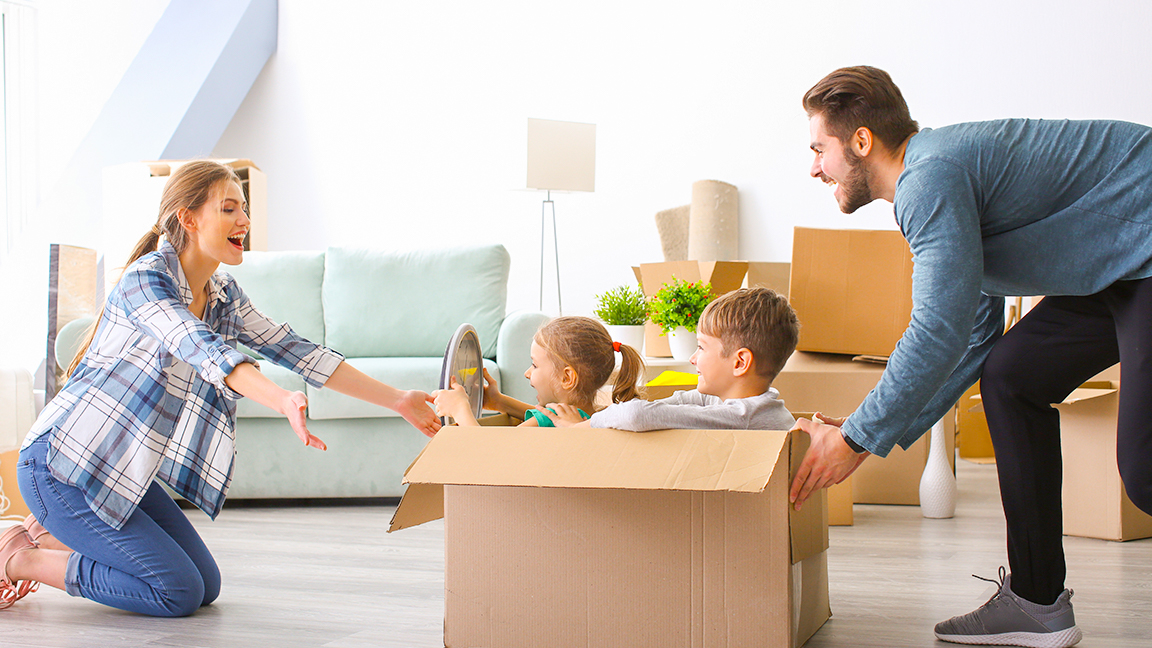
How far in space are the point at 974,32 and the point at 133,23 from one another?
4.30 m

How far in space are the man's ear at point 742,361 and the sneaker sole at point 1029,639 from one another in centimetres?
53

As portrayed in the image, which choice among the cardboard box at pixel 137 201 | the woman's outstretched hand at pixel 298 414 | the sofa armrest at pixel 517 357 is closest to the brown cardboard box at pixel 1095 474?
the sofa armrest at pixel 517 357

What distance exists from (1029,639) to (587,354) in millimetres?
836

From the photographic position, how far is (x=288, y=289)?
3.07 m

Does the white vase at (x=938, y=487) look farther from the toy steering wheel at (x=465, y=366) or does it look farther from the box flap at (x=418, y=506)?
the box flap at (x=418, y=506)

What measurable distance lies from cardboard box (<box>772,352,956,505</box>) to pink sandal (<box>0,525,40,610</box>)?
1.82m

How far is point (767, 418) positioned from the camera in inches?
52.9

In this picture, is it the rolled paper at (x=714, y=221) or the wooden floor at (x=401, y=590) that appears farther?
the rolled paper at (x=714, y=221)

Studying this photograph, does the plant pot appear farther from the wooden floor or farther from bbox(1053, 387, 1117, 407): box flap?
bbox(1053, 387, 1117, 407): box flap

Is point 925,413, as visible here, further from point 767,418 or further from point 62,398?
point 62,398

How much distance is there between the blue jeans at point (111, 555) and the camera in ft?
5.17

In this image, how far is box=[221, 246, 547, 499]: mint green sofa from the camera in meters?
2.66

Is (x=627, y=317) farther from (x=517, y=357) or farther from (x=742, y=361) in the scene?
(x=742, y=361)

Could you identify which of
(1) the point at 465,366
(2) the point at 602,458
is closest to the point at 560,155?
(1) the point at 465,366
